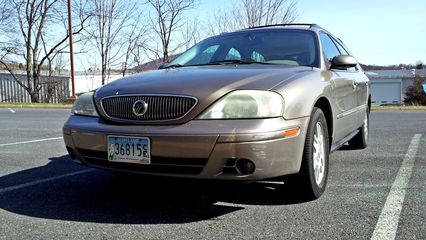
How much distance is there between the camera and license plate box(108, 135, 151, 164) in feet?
10.1

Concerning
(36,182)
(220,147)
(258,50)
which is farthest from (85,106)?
(258,50)

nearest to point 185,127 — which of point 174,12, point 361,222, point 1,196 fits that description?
point 361,222

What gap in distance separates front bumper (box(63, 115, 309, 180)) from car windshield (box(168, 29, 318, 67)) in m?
1.15

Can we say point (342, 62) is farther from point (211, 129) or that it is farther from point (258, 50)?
point (211, 129)

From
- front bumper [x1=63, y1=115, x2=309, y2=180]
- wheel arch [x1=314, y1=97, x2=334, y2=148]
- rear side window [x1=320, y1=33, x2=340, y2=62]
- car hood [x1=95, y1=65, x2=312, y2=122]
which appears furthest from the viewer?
rear side window [x1=320, y1=33, x2=340, y2=62]

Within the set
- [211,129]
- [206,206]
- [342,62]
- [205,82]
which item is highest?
[342,62]

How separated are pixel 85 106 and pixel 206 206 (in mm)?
1244

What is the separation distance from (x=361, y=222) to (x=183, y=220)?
46.8 inches

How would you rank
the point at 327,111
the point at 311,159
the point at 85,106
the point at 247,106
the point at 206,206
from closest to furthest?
the point at 247,106 → the point at 311,159 → the point at 206,206 → the point at 85,106 → the point at 327,111

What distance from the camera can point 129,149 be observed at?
3.14 meters

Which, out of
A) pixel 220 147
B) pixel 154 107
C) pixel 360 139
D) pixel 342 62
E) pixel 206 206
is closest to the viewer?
pixel 220 147

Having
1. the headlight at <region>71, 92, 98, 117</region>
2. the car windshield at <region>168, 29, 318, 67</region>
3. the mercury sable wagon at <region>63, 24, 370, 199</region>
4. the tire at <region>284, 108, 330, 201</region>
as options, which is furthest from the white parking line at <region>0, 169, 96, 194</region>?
the tire at <region>284, 108, 330, 201</region>

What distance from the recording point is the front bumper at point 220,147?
292 centimetres

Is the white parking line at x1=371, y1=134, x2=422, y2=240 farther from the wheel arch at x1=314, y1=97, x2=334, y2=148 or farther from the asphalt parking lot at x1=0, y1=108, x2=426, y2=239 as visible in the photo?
the wheel arch at x1=314, y1=97, x2=334, y2=148
